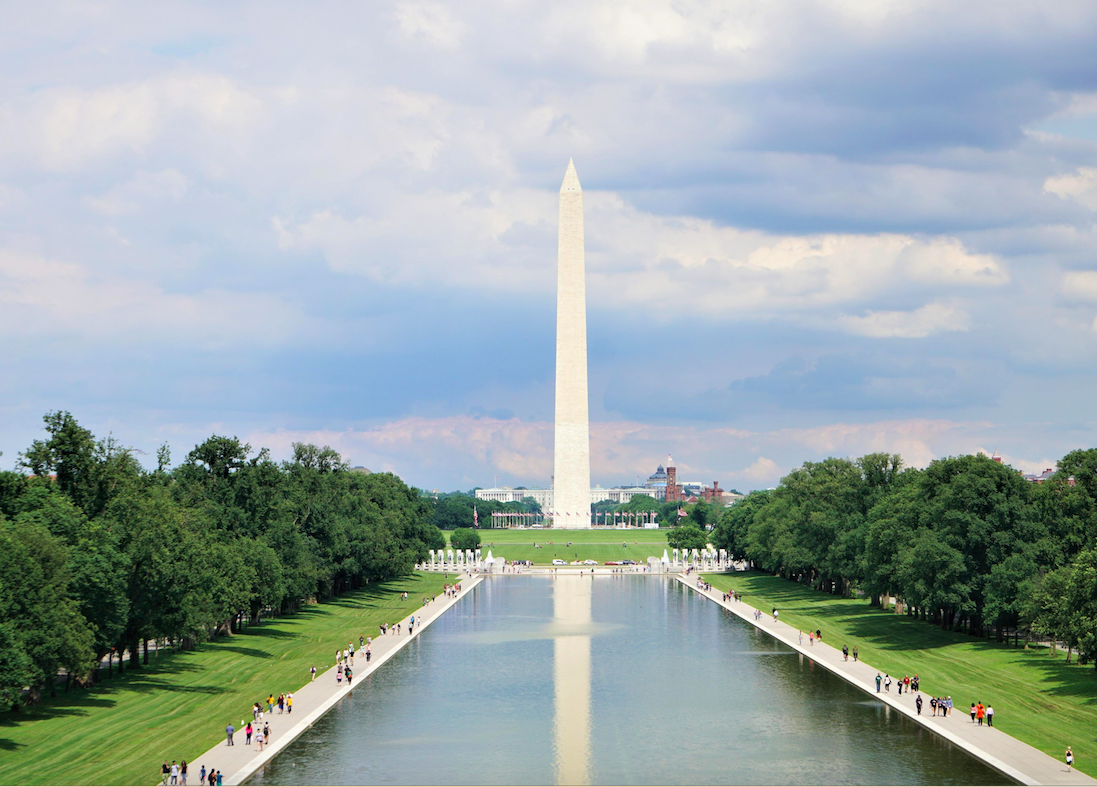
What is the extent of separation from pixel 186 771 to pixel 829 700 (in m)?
24.3

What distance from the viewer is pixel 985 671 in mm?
51375

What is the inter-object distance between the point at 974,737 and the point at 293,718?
75.2 ft

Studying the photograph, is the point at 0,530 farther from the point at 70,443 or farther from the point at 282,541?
the point at 282,541

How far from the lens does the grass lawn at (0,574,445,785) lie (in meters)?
33.6

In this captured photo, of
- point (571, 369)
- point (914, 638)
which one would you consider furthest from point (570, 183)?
point (914, 638)

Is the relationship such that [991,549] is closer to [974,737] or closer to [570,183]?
[974,737]

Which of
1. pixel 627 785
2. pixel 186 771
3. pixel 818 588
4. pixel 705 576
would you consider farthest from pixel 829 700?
pixel 705 576

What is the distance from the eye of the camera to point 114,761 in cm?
3425

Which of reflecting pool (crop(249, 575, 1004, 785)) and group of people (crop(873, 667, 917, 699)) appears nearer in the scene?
reflecting pool (crop(249, 575, 1004, 785))

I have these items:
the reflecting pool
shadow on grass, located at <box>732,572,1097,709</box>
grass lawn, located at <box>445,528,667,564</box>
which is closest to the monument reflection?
the reflecting pool

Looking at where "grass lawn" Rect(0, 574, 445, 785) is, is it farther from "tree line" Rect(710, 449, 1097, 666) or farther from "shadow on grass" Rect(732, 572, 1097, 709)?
"tree line" Rect(710, 449, 1097, 666)

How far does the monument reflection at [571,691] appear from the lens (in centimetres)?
3425

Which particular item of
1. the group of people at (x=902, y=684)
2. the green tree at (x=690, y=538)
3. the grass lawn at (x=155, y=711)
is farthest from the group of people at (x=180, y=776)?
the green tree at (x=690, y=538)

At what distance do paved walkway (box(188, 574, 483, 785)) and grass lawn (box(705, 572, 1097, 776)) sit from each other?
23268 millimetres
